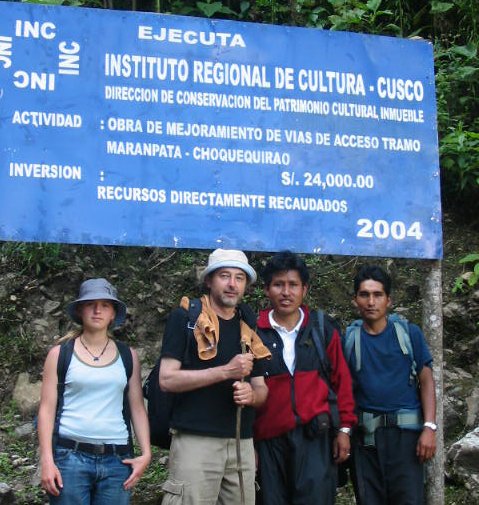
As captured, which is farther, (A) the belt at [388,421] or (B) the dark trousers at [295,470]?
(A) the belt at [388,421]

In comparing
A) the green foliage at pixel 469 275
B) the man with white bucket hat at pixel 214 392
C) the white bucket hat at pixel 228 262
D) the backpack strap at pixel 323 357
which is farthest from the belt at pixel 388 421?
the green foliage at pixel 469 275

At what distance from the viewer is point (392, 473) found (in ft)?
15.8

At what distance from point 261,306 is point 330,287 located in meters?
0.83

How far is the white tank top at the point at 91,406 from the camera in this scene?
4129 mm

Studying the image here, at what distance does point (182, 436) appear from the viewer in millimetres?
4309

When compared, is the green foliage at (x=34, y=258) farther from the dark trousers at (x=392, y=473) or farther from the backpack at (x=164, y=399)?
the dark trousers at (x=392, y=473)

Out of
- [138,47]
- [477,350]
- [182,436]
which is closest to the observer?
[182,436]

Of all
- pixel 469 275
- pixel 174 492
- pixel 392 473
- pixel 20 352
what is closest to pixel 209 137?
pixel 174 492

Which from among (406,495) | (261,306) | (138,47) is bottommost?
(406,495)

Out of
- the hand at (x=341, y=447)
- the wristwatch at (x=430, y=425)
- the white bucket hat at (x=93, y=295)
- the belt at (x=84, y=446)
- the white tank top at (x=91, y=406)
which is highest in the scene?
the white bucket hat at (x=93, y=295)

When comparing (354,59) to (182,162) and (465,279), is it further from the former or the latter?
(465,279)

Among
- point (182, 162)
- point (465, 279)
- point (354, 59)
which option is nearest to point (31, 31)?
point (182, 162)

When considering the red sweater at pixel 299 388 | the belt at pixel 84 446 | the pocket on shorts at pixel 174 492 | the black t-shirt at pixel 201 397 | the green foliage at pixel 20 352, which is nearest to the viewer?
the belt at pixel 84 446

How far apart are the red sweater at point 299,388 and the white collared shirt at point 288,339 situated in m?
0.03
